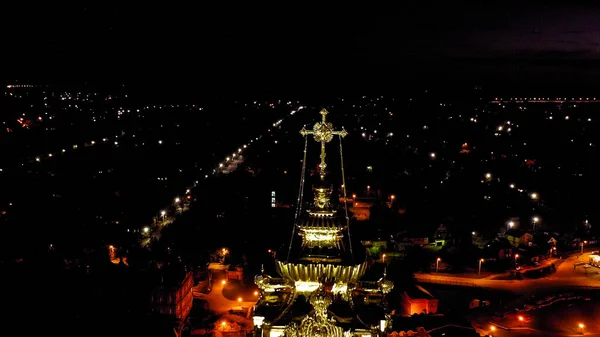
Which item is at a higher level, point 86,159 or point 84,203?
point 86,159

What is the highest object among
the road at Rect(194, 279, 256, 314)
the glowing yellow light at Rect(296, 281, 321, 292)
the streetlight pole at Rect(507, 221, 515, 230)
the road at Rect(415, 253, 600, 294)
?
the glowing yellow light at Rect(296, 281, 321, 292)

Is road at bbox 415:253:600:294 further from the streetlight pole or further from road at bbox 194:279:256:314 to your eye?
road at bbox 194:279:256:314

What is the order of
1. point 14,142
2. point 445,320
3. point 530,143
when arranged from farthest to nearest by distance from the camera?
1. point 530,143
2. point 14,142
3. point 445,320

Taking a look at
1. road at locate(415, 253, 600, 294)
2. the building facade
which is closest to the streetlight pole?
road at locate(415, 253, 600, 294)

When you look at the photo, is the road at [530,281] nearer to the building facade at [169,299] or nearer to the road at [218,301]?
the road at [218,301]

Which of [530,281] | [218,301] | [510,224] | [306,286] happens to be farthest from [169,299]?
[510,224]

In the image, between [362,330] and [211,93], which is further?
[211,93]

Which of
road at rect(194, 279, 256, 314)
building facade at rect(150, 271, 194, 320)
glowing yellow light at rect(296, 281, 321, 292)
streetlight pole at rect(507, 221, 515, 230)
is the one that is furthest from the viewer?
streetlight pole at rect(507, 221, 515, 230)

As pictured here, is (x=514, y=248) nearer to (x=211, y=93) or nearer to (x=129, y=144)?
(x=129, y=144)

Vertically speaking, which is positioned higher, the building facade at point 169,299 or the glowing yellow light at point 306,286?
the glowing yellow light at point 306,286

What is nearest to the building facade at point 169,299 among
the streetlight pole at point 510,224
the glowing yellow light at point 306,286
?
the glowing yellow light at point 306,286

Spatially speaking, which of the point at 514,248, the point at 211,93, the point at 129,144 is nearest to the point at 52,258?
the point at 514,248
